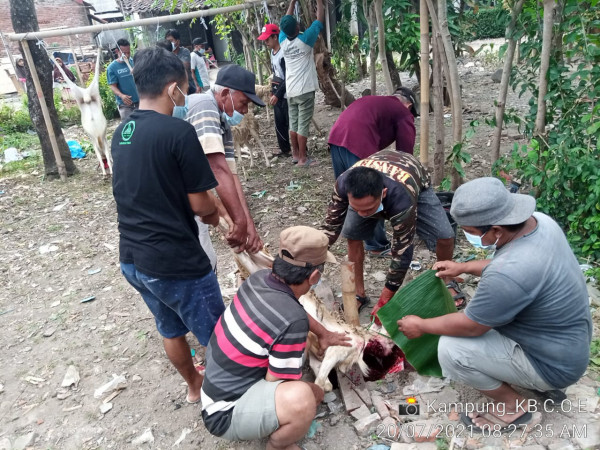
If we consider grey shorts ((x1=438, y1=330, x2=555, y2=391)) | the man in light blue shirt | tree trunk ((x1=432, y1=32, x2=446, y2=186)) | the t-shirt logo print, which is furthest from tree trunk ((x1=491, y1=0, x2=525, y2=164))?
the man in light blue shirt

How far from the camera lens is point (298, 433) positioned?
2314mm

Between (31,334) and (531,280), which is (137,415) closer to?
(31,334)

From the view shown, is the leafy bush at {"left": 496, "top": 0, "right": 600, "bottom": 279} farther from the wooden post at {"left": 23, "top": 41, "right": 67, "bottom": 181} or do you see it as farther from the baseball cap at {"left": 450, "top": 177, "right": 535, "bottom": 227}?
the wooden post at {"left": 23, "top": 41, "right": 67, "bottom": 181}

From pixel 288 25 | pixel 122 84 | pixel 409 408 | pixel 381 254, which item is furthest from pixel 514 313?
pixel 122 84

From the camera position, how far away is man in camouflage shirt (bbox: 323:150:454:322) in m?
2.93

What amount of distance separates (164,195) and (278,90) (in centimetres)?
543

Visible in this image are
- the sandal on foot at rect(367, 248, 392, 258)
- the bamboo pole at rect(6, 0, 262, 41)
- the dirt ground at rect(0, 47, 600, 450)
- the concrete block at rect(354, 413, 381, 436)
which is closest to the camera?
the concrete block at rect(354, 413, 381, 436)

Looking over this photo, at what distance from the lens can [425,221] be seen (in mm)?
3623

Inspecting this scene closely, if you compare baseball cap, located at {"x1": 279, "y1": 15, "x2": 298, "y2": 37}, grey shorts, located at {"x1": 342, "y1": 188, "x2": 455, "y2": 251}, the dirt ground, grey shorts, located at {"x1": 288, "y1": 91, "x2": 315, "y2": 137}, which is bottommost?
the dirt ground

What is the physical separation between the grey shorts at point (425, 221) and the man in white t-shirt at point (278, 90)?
3898 mm

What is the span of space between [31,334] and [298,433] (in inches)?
114

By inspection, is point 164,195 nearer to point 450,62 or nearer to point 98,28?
point 450,62

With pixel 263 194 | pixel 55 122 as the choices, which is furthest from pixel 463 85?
pixel 55 122

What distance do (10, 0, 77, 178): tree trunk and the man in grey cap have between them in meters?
7.27
